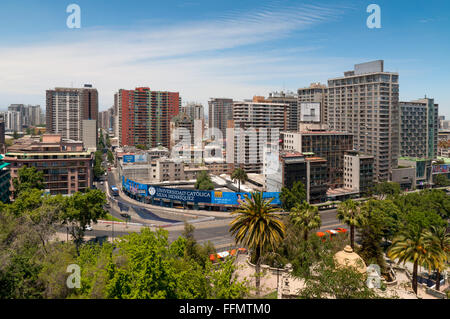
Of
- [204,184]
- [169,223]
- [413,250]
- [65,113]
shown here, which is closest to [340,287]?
[413,250]

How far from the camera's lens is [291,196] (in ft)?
213

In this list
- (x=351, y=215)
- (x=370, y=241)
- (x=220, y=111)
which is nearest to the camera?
(x=370, y=241)

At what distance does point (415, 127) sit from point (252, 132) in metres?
55.3

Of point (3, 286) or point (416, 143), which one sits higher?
point (416, 143)

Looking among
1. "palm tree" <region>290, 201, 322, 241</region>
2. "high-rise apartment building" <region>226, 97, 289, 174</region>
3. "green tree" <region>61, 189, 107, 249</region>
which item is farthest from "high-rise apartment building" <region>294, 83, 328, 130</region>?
"green tree" <region>61, 189, 107, 249</region>

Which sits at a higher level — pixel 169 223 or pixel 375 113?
pixel 375 113

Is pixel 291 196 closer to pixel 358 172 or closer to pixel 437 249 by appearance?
pixel 358 172

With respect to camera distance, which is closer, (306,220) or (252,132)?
(306,220)

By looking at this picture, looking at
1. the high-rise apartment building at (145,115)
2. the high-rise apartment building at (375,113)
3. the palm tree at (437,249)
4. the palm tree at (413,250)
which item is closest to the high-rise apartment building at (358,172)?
the high-rise apartment building at (375,113)

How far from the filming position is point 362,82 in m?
93.3

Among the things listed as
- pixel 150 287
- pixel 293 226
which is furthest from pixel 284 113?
pixel 150 287

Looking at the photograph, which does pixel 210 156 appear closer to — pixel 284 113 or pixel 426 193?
pixel 284 113

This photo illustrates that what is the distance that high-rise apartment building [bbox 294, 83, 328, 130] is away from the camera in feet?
319
